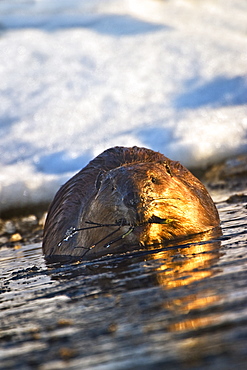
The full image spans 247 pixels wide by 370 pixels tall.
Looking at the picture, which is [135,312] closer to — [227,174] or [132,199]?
[132,199]

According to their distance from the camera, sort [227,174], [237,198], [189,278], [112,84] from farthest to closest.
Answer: [112,84] < [227,174] < [237,198] < [189,278]

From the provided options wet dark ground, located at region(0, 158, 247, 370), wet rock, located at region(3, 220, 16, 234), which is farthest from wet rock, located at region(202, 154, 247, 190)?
wet dark ground, located at region(0, 158, 247, 370)

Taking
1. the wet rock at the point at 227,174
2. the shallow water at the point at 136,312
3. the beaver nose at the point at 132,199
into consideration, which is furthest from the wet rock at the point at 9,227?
the shallow water at the point at 136,312

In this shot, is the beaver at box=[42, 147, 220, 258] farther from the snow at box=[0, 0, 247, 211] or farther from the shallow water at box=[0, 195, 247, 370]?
the snow at box=[0, 0, 247, 211]

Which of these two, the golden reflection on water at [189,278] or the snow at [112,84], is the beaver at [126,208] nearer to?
the golden reflection on water at [189,278]

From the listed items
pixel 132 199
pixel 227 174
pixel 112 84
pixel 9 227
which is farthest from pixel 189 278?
pixel 112 84

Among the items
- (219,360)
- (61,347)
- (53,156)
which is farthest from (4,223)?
(219,360)
